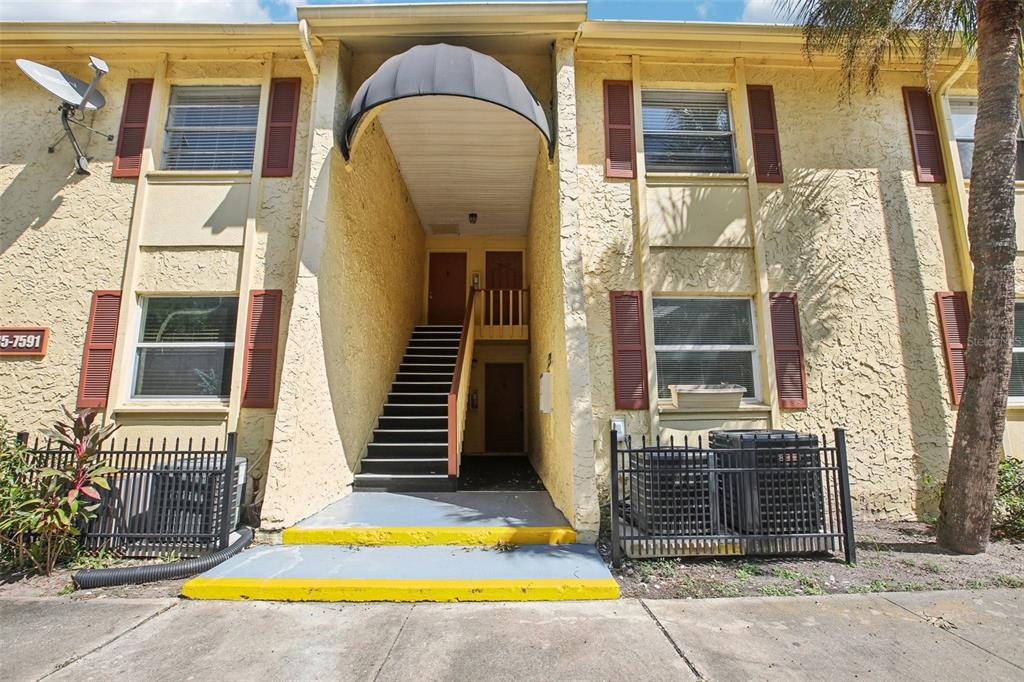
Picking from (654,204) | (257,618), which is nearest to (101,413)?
(257,618)

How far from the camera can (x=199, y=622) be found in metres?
3.22

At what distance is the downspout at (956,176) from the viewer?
614 centimetres

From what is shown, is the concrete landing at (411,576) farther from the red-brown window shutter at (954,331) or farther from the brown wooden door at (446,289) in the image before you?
the brown wooden door at (446,289)

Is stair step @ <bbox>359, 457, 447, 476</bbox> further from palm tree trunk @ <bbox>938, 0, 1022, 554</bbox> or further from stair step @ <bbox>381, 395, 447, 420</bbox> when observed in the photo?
→ palm tree trunk @ <bbox>938, 0, 1022, 554</bbox>

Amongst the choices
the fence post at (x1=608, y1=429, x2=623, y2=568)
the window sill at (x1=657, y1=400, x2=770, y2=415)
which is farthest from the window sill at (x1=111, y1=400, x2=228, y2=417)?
the window sill at (x1=657, y1=400, x2=770, y2=415)

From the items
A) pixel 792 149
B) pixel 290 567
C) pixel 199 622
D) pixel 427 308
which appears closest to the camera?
pixel 199 622

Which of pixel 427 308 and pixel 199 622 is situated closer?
pixel 199 622

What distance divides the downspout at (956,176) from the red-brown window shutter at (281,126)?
9.53 metres

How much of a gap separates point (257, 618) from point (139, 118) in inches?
275

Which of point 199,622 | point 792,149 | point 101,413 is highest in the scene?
point 792,149

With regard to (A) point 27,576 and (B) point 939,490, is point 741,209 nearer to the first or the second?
(B) point 939,490

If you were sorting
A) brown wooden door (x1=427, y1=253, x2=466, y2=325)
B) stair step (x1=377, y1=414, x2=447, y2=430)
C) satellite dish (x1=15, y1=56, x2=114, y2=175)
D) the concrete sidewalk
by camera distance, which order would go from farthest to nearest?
brown wooden door (x1=427, y1=253, x2=466, y2=325) < stair step (x1=377, y1=414, x2=447, y2=430) < satellite dish (x1=15, y1=56, x2=114, y2=175) < the concrete sidewalk

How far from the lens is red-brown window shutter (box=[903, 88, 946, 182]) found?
6.40 metres

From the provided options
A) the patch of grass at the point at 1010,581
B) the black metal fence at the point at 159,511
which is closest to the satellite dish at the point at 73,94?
the black metal fence at the point at 159,511
